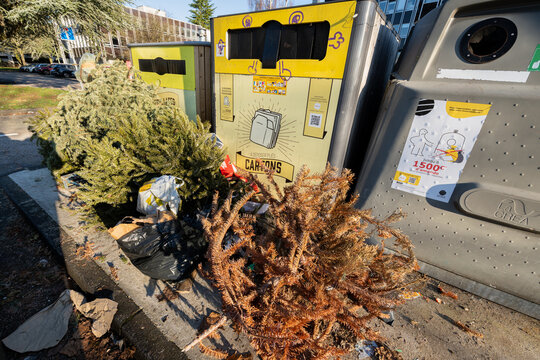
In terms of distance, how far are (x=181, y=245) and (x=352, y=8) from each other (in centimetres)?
290

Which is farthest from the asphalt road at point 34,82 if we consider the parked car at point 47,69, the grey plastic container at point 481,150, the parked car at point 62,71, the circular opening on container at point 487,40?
the circular opening on container at point 487,40

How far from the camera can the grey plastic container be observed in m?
1.65

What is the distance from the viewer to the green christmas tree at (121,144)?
2438 millimetres

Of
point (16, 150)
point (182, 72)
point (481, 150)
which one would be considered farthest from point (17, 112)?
point (481, 150)

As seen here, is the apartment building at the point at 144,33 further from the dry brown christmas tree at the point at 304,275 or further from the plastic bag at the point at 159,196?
the dry brown christmas tree at the point at 304,275

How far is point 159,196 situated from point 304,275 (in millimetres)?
1729

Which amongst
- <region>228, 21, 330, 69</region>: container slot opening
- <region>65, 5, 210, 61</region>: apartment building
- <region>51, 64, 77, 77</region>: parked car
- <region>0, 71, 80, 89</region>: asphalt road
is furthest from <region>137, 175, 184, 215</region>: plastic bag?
<region>51, 64, 77, 77</region>: parked car

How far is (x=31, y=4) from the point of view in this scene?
403 inches

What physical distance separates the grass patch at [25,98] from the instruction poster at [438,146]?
1373 centimetres

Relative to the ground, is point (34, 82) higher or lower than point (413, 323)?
higher

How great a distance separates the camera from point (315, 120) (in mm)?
2865

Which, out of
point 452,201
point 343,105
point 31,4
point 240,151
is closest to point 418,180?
point 452,201

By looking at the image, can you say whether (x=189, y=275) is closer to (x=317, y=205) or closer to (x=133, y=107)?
(x=317, y=205)

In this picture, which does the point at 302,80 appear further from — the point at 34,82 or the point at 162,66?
the point at 34,82
